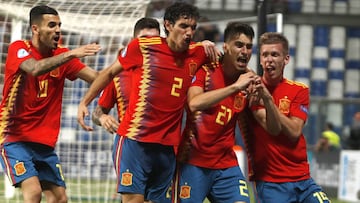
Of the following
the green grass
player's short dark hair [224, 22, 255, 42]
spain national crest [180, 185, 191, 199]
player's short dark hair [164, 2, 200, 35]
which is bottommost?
the green grass

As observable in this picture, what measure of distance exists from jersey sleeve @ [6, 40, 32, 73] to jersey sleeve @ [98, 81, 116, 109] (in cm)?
97

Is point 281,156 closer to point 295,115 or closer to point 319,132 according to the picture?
point 295,115

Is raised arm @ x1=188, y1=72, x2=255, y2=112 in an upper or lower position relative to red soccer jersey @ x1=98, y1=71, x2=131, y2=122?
upper

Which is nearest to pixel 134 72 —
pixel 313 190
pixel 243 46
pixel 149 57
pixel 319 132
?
pixel 149 57

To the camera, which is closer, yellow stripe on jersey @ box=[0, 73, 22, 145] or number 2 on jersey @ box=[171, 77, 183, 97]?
number 2 on jersey @ box=[171, 77, 183, 97]

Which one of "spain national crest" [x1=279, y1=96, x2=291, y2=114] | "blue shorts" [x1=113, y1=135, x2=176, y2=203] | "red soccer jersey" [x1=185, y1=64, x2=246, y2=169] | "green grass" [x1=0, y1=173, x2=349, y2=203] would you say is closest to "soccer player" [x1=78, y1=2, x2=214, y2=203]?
"blue shorts" [x1=113, y1=135, x2=176, y2=203]

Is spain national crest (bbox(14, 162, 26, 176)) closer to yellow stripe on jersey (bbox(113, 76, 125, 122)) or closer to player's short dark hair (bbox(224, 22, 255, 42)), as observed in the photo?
yellow stripe on jersey (bbox(113, 76, 125, 122))

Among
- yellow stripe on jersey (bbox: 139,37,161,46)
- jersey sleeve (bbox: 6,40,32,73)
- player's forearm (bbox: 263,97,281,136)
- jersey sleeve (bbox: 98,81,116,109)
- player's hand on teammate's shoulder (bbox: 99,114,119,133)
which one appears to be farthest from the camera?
jersey sleeve (bbox: 98,81,116,109)

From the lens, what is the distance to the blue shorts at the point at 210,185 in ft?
25.5

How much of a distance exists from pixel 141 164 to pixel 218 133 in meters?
0.72

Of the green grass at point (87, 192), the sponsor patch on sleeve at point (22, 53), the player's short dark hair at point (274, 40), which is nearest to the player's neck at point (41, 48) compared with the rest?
the sponsor patch on sleeve at point (22, 53)

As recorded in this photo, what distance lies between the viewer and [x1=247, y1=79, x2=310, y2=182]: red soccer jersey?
7805 mm

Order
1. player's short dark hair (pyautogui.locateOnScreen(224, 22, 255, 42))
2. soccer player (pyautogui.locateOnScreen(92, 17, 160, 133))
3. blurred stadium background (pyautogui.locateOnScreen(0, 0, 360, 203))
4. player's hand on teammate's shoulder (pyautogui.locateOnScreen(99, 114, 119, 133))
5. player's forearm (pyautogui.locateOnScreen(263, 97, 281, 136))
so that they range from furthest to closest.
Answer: blurred stadium background (pyautogui.locateOnScreen(0, 0, 360, 203)), soccer player (pyautogui.locateOnScreen(92, 17, 160, 133)), player's hand on teammate's shoulder (pyautogui.locateOnScreen(99, 114, 119, 133)), player's short dark hair (pyautogui.locateOnScreen(224, 22, 255, 42)), player's forearm (pyautogui.locateOnScreen(263, 97, 281, 136))

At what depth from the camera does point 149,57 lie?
802cm
